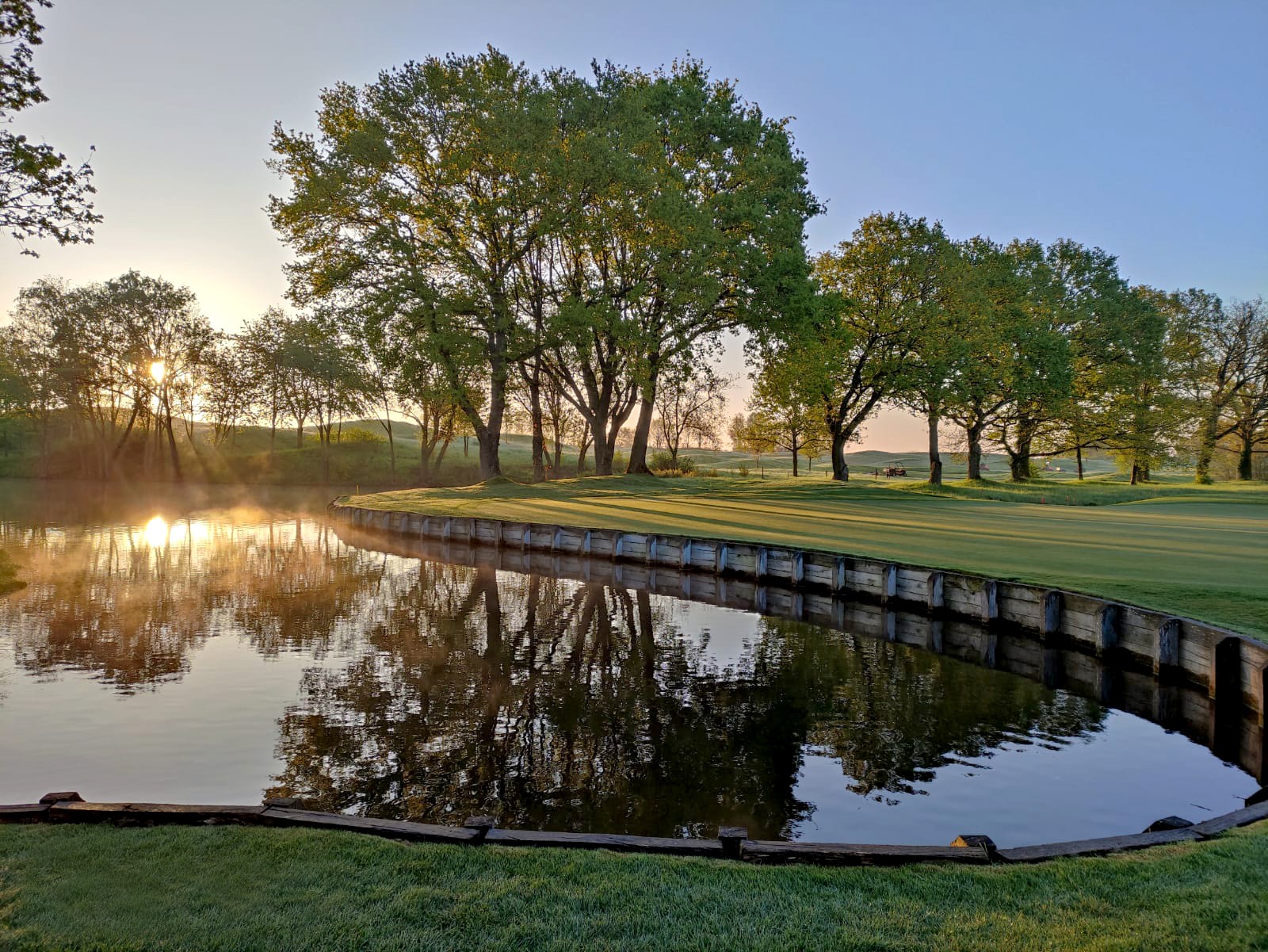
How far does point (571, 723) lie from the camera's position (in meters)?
9.93

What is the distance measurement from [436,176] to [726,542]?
29.2 meters

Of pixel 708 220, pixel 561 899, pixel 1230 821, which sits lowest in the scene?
pixel 1230 821

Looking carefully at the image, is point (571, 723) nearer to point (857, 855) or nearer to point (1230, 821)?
point (857, 855)

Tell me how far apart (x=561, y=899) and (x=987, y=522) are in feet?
87.6

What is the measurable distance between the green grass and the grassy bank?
9.56m

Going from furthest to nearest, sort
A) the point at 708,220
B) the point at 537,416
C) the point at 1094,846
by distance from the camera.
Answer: the point at 537,416 < the point at 708,220 < the point at 1094,846

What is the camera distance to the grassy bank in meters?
15.6

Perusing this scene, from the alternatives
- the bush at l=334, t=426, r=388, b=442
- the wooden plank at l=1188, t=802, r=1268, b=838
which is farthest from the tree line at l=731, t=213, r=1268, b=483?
the bush at l=334, t=426, r=388, b=442

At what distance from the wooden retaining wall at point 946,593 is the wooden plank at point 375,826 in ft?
34.7

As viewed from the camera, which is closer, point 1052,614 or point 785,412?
point 1052,614

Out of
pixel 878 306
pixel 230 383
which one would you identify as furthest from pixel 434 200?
pixel 230 383

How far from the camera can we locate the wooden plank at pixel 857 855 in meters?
5.10

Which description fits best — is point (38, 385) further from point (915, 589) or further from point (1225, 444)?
point (1225, 444)

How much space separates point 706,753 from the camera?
893cm
